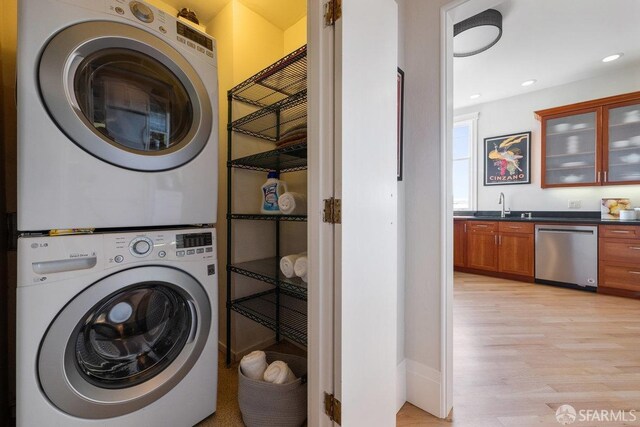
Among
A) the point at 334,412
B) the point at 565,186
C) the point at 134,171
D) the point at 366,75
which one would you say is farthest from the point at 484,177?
the point at 134,171

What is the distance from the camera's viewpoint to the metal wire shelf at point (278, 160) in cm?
134

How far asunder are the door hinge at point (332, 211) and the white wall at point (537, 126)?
174 inches

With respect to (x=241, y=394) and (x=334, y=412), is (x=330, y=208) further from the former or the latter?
(x=241, y=394)

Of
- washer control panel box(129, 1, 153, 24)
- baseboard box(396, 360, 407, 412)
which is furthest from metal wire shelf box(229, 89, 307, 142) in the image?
baseboard box(396, 360, 407, 412)

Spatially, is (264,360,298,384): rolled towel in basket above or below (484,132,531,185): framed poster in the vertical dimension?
below

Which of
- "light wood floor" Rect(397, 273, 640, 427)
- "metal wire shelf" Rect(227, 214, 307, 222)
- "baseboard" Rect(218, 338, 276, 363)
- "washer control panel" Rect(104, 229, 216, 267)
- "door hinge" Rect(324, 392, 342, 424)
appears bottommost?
"light wood floor" Rect(397, 273, 640, 427)

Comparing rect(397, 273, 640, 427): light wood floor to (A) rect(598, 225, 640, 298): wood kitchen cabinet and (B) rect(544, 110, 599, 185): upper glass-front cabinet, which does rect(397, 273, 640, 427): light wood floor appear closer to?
(A) rect(598, 225, 640, 298): wood kitchen cabinet

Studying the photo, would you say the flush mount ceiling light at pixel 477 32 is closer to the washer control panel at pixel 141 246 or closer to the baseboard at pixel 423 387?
the baseboard at pixel 423 387

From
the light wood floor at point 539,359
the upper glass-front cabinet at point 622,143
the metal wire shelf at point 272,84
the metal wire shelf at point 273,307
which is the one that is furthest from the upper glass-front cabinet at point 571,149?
the metal wire shelf at point 273,307

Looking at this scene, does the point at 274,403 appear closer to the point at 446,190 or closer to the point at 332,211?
the point at 332,211

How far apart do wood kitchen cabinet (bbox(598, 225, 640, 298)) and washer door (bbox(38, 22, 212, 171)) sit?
4298 mm

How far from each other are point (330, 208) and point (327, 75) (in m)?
0.47

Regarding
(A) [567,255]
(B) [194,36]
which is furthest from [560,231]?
(B) [194,36]

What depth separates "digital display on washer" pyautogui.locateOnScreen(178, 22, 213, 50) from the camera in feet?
3.53
